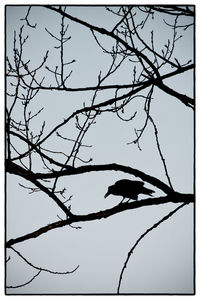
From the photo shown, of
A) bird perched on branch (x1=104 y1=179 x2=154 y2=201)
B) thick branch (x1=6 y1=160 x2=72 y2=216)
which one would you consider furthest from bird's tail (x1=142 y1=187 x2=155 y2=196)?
thick branch (x1=6 y1=160 x2=72 y2=216)

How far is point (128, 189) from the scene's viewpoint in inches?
54.7

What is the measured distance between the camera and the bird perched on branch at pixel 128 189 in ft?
4.53

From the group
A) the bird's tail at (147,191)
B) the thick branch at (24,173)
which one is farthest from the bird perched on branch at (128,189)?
the thick branch at (24,173)

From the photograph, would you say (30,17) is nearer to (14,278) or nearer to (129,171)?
(129,171)

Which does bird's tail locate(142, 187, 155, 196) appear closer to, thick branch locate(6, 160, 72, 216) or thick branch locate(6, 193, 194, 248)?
thick branch locate(6, 193, 194, 248)

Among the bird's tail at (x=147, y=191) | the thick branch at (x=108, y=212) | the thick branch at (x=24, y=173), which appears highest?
the thick branch at (x=24, y=173)

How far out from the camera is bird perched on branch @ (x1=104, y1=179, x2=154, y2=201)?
1.38 m

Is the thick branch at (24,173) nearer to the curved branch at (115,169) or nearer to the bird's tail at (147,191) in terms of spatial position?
the curved branch at (115,169)

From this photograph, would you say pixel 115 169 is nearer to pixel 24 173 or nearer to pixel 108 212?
pixel 108 212

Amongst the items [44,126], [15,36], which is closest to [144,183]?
[44,126]

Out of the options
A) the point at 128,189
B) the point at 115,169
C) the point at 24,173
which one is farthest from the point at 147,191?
the point at 24,173

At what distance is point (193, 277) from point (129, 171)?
51cm

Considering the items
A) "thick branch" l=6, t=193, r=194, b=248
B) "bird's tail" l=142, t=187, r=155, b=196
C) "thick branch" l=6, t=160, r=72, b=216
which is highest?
"thick branch" l=6, t=160, r=72, b=216

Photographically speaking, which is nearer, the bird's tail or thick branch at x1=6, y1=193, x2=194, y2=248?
thick branch at x1=6, y1=193, x2=194, y2=248
